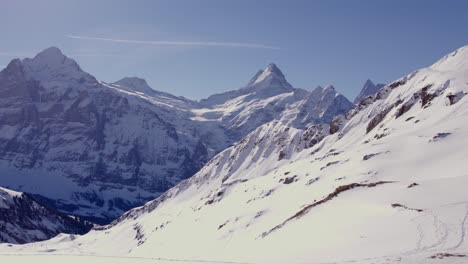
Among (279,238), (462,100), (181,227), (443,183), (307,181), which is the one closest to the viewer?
(279,238)

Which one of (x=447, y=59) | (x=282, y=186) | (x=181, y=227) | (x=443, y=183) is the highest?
(x=447, y=59)

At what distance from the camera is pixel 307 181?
116750mm

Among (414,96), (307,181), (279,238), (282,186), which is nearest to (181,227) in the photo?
(282,186)

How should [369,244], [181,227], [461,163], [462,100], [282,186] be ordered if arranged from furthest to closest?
[181,227] → [282,186] → [462,100] → [461,163] → [369,244]

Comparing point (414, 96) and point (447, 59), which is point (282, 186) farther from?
point (447, 59)

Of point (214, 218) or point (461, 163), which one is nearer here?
point (461, 163)

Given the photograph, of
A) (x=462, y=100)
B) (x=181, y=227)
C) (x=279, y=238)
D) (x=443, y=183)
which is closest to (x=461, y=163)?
(x=443, y=183)

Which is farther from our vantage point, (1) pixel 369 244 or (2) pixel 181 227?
(2) pixel 181 227

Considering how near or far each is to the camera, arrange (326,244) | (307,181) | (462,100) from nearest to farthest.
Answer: (326,244) → (307,181) → (462,100)

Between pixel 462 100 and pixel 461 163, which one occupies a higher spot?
pixel 462 100

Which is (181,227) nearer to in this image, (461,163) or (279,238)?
(461,163)

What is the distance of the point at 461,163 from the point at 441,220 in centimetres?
3572

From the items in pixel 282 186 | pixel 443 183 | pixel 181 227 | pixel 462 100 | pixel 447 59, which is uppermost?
pixel 447 59

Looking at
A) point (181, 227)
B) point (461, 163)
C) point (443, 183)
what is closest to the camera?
point (443, 183)
